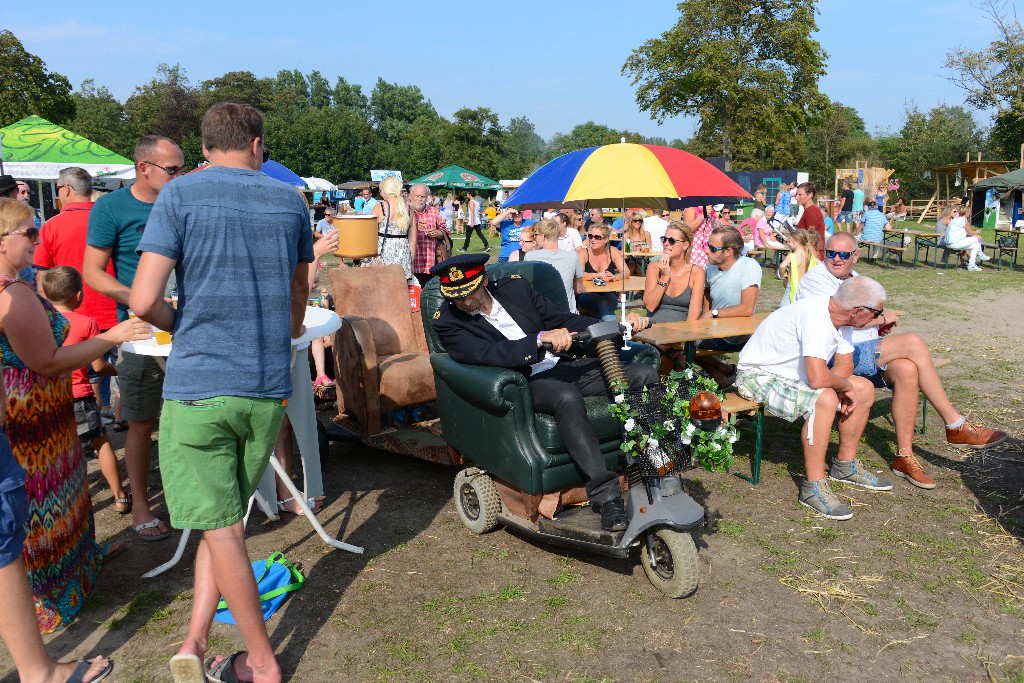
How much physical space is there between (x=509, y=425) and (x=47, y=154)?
1191cm

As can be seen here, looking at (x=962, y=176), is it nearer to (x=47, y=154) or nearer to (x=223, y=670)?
(x=47, y=154)

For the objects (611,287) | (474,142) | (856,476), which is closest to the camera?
(856,476)

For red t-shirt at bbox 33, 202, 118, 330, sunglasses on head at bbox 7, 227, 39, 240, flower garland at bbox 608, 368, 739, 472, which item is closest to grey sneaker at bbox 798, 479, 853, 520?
flower garland at bbox 608, 368, 739, 472

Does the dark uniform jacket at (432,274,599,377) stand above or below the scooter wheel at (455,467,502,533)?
above

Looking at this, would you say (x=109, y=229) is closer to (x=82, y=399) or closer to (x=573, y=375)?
(x=82, y=399)

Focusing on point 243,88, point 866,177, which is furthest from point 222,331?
point 243,88

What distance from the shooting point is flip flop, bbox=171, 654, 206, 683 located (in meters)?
2.76

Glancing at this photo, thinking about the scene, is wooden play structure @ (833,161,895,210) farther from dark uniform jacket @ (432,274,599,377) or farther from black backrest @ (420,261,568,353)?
dark uniform jacket @ (432,274,599,377)

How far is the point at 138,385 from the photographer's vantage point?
157 inches

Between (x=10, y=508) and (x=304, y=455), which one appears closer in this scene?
(x=10, y=508)

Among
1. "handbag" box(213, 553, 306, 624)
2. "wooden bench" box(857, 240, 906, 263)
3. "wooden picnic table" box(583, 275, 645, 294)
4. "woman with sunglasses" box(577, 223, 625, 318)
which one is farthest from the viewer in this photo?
"wooden bench" box(857, 240, 906, 263)

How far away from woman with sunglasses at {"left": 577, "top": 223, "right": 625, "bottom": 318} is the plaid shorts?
3.29 meters

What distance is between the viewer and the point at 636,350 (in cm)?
455

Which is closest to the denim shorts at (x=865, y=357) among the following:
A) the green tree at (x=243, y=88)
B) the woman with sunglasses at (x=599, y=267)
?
the woman with sunglasses at (x=599, y=267)
